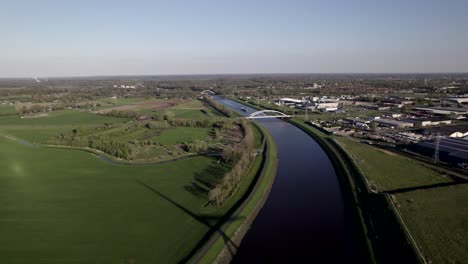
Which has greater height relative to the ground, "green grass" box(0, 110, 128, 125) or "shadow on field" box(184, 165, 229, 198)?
"green grass" box(0, 110, 128, 125)

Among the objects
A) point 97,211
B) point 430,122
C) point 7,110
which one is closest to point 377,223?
point 97,211

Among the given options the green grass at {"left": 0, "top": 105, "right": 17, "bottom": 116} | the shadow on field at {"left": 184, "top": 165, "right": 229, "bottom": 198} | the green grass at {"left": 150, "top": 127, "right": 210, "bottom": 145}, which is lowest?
the shadow on field at {"left": 184, "top": 165, "right": 229, "bottom": 198}

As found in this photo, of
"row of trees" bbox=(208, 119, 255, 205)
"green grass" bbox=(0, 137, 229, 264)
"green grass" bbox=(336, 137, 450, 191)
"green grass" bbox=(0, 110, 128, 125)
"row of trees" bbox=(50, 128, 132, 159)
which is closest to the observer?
"green grass" bbox=(0, 137, 229, 264)

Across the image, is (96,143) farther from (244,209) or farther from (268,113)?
(268,113)

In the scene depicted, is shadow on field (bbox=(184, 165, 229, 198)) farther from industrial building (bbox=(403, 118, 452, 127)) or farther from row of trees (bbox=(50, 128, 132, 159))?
industrial building (bbox=(403, 118, 452, 127))

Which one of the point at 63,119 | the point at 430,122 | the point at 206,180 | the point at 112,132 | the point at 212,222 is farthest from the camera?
the point at 63,119

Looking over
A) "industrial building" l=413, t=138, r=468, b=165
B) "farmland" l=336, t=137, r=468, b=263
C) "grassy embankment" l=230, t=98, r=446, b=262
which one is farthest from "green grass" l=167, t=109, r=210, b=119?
"industrial building" l=413, t=138, r=468, b=165

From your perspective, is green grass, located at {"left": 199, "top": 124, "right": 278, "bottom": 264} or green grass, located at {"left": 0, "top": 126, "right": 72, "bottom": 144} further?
green grass, located at {"left": 0, "top": 126, "right": 72, "bottom": 144}
